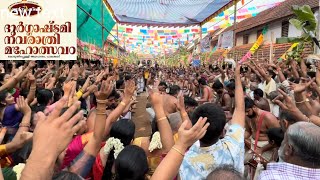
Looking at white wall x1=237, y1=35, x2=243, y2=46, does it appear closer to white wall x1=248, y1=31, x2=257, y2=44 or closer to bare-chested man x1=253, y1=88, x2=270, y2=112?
white wall x1=248, y1=31, x2=257, y2=44

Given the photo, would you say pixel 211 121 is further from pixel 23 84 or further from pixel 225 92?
pixel 23 84

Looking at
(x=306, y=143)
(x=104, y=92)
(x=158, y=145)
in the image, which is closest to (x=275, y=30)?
(x=158, y=145)

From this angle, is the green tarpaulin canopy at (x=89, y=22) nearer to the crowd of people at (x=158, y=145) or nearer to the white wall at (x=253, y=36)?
the crowd of people at (x=158, y=145)

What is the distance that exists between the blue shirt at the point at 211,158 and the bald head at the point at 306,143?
42 centimetres

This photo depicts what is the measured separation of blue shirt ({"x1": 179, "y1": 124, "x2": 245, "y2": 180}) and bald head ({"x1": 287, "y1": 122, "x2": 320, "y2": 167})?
16.7 inches

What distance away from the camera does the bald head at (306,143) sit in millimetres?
1850

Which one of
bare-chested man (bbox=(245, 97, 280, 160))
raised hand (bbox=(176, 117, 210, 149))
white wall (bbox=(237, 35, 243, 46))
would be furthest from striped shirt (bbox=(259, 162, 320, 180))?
white wall (bbox=(237, 35, 243, 46))

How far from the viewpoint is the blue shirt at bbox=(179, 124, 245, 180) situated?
2.20 meters

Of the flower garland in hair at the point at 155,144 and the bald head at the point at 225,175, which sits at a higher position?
the bald head at the point at 225,175

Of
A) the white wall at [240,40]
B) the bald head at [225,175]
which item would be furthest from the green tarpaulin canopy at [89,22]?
the white wall at [240,40]

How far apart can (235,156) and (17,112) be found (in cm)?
317

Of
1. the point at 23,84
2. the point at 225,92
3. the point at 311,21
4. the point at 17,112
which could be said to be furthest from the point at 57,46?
the point at 311,21

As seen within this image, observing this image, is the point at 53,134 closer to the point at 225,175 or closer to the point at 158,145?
the point at 225,175

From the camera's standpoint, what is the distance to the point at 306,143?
1.87m
